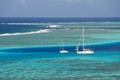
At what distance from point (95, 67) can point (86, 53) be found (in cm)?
1055

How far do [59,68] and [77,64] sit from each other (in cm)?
284

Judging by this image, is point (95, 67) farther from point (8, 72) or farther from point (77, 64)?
point (8, 72)

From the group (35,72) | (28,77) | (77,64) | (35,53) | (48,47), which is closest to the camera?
(28,77)

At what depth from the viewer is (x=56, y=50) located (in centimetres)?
5331

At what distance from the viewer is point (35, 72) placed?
121 ft

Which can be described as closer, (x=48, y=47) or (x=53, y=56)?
(x=53, y=56)

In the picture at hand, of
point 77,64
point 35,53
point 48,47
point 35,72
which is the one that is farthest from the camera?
point 48,47

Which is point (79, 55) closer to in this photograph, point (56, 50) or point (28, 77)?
point (56, 50)

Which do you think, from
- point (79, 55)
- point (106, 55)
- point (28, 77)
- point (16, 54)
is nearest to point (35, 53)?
point (16, 54)

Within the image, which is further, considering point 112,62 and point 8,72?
point 112,62

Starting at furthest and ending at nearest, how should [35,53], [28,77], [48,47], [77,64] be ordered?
[48,47], [35,53], [77,64], [28,77]

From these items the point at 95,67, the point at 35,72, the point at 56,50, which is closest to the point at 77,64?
the point at 95,67

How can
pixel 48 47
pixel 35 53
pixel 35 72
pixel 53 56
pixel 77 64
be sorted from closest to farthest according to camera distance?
pixel 35 72, pixel 77 64, pixel 53 56, pixel 35 53, pixel 48 47

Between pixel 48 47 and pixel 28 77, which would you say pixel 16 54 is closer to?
pixel 48 47
